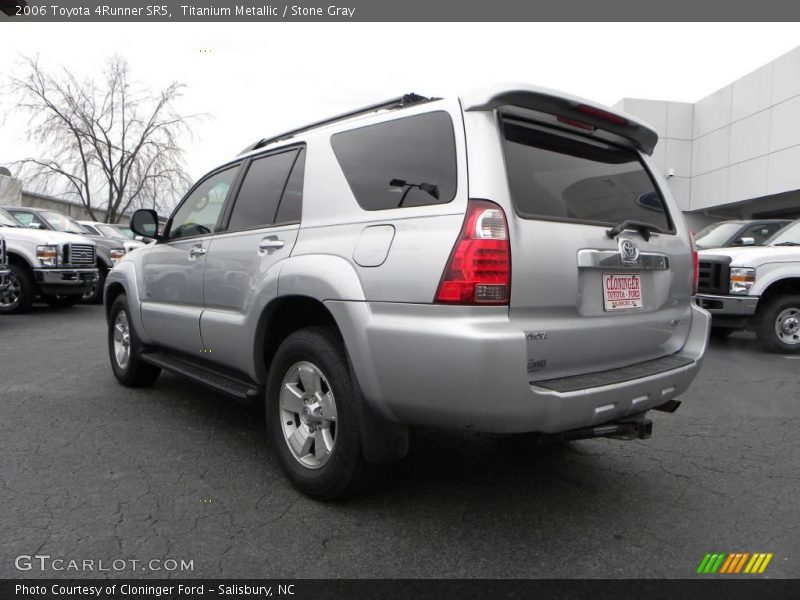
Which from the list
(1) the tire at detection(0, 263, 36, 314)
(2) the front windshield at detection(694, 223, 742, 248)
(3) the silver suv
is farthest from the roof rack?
(1) the tire at detection(0, 263, 36, 314)

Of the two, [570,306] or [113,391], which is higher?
[570,306]

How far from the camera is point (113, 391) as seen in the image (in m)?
4.92

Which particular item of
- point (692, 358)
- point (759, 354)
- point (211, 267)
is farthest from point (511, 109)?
point (759, 354)

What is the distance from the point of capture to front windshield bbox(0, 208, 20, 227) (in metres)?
10.1

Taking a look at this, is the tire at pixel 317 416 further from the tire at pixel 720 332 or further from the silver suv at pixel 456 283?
the tire at pixel 720 332

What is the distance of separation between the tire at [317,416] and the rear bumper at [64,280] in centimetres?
841

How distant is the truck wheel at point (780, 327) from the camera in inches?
291

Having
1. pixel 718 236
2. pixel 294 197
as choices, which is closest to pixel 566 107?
pixel 294 197

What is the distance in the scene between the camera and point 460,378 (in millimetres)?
2244

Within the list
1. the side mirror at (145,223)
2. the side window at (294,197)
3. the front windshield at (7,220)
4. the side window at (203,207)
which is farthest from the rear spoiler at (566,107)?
the front windshield at (7,220)

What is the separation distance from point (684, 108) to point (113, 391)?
29658mm

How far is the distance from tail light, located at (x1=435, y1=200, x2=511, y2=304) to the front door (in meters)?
2.15

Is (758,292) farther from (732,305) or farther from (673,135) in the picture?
(673,135)

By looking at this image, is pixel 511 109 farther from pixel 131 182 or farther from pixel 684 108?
pixel 131 182
